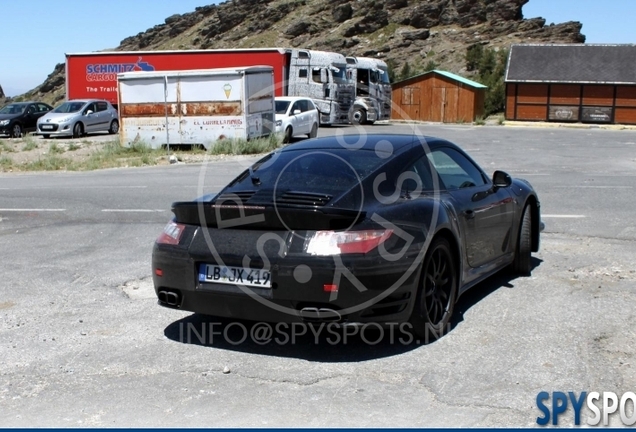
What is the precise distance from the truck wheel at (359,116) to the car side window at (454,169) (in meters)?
34.1

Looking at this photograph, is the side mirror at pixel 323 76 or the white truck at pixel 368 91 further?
the white truck at pixel 368 91

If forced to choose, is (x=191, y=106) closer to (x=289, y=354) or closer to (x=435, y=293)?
(x=435, y=293)

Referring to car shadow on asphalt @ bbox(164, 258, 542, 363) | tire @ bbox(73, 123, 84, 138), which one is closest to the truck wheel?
tire @ bbox(73, 123, 84, 138)

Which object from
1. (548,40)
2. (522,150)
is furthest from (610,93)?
(548,40)

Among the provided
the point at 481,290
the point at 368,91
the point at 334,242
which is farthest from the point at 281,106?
the point at 334,242

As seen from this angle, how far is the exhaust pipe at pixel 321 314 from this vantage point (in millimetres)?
5211

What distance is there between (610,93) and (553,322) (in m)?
46.4

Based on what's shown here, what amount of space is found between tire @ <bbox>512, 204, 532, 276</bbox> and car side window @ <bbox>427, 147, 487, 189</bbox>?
757 mm

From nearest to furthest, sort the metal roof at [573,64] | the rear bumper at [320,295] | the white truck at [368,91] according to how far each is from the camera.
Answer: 1. the rear bumper at [320,295]
2. the white truck at [368,91]
3. the metal roof at [573,64]

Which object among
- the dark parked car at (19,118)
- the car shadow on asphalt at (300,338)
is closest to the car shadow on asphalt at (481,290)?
the car shadow on asphalt at (300,338)

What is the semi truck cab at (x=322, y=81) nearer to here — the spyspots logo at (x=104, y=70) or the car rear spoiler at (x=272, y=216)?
the spyspots logo at (x=104, y=70)

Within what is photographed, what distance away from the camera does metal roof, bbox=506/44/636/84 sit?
4953cm

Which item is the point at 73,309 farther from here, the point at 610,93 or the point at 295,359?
the point at 610,93

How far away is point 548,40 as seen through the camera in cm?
7719
